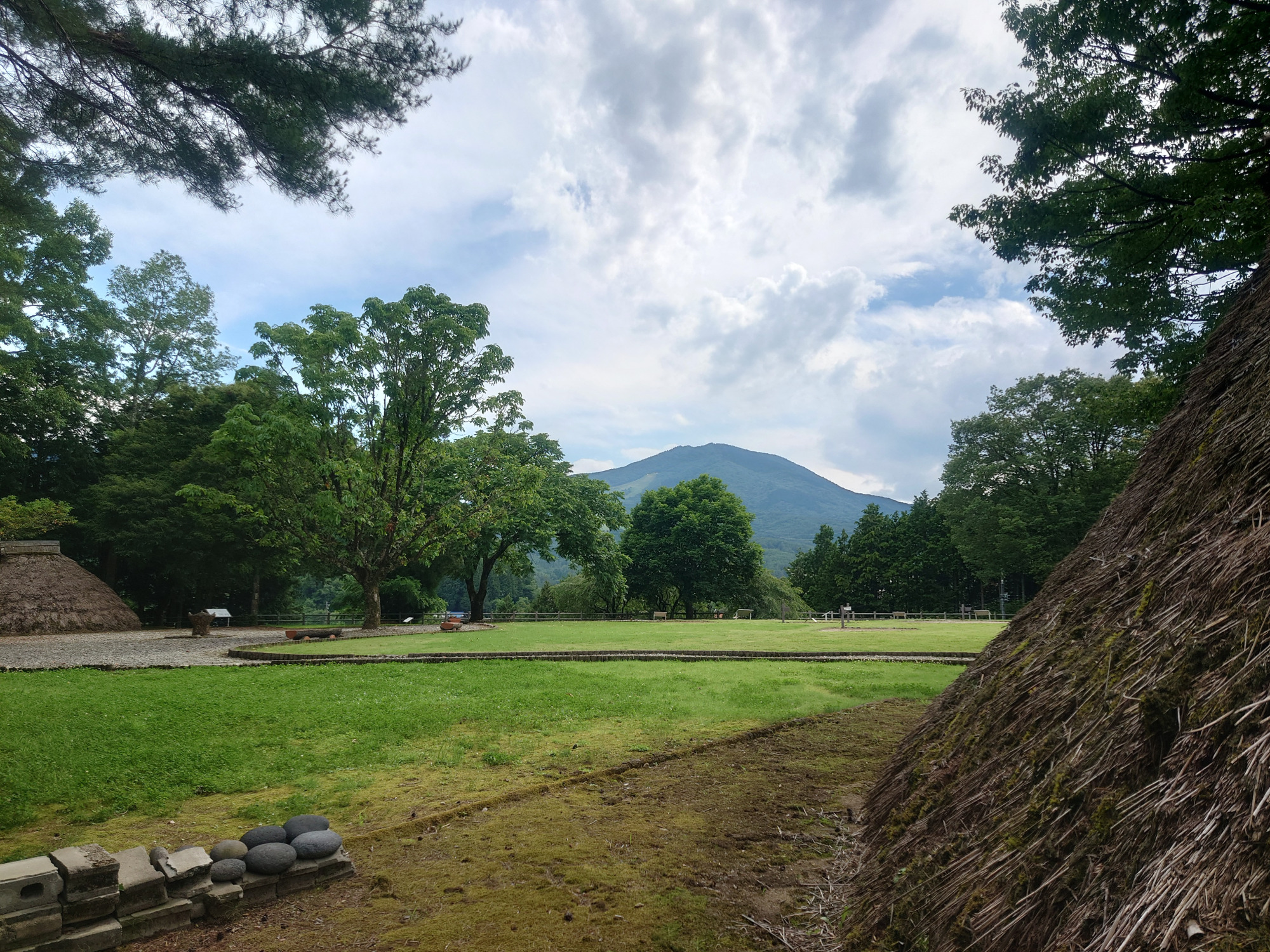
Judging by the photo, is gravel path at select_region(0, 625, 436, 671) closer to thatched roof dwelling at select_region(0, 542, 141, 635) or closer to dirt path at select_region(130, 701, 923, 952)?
thatched roof dwelling at select_region(0, 542, 141, 635)

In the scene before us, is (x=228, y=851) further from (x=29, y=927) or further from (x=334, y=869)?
(x=29, y=927)

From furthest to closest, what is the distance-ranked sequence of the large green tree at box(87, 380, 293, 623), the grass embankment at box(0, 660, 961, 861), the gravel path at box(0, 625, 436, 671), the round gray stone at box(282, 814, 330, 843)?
the large green tree at box(87, 380, 293, 623), the gravel path at box(0, 625, 436, 671), the grass embankment at box(0, 660, 961, 861), the round gray stone at box(282, 814, 330, 843)

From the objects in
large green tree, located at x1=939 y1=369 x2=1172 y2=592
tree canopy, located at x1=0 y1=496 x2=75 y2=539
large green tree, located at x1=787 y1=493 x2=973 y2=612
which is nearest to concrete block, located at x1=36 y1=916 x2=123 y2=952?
tree canopy, located at x1=0 y1=496 x2=75 y2=539

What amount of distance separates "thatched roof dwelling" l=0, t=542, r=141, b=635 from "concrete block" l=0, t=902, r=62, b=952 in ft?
84.7

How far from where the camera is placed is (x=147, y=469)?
2936 cm

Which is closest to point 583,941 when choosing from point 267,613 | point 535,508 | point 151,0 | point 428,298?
point 151,0

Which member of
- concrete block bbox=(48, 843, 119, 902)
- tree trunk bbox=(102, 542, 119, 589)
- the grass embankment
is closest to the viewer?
concrete block bbox=(48, 843, 119, 902)

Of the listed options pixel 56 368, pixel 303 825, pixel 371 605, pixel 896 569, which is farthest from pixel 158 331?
pixel 896 569

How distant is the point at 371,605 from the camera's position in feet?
78.3

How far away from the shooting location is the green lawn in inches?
663

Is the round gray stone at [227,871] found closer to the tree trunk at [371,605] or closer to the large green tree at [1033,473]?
the tree trunk at [371,605]

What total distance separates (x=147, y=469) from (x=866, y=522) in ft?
182

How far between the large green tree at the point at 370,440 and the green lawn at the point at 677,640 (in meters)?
4.28

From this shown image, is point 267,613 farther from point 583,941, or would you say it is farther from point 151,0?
point 583,941
